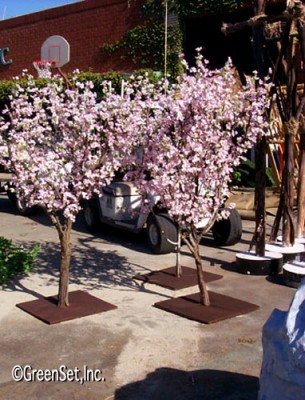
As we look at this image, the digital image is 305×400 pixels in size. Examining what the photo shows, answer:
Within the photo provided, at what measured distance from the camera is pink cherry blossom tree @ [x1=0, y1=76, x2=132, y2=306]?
6402mm

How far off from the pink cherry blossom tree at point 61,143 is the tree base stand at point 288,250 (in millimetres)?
3123

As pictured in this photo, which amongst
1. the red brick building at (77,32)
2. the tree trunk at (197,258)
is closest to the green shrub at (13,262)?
the tree trunk at (197,258)

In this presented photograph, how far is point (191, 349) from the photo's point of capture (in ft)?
18.4

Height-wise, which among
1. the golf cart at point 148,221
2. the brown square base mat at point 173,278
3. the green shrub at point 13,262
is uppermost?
the golf cart at point 148,221

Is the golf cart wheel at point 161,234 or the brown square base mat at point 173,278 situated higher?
the golf cart wheel at point 161,234

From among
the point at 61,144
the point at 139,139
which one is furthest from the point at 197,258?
the point at 61,144

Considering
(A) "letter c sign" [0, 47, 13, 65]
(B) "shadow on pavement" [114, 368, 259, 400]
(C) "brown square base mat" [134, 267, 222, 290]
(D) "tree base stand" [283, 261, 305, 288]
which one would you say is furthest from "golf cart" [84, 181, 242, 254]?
(A) "letter c sign" [0, 47, 13, 65]

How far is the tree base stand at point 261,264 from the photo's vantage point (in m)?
8.28

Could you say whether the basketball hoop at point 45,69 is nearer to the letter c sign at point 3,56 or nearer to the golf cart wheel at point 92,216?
the golf cart wheel at point 92,216

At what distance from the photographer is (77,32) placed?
23.4m

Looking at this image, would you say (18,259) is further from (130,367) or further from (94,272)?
(130,367)

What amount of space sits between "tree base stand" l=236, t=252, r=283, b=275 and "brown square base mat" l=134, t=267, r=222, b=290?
0.40 metres

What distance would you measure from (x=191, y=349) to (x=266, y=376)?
1978 mm

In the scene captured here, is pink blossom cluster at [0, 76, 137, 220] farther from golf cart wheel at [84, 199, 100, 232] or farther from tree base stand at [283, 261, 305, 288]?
golf cart wheel at [84, 199, 100, 232]
